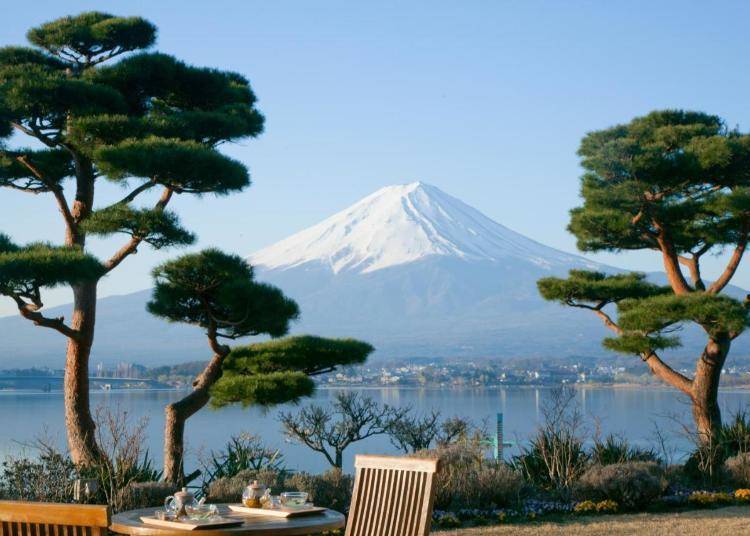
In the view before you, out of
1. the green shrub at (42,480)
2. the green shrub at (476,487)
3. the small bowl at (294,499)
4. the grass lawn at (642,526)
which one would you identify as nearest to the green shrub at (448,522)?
the grass lawn at (642,526)

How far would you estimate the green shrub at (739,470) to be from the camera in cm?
915

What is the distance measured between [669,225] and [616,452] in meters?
2.93

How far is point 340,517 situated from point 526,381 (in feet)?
70.9

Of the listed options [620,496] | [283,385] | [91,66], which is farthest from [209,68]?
[620,496]

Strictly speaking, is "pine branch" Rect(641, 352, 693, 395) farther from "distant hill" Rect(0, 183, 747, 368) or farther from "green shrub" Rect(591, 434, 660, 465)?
"distant hill" Rect(0, 183, 747, 368)

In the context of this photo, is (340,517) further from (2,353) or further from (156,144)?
(2,353)

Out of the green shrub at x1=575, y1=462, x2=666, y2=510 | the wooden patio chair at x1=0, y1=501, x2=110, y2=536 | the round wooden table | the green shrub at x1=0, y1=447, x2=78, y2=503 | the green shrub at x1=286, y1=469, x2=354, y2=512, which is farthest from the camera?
the green shrub at x1=575, y1=462, x2=666, y2=510

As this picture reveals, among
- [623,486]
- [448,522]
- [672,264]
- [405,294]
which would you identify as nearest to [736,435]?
[672,264]

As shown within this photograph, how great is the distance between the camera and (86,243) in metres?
8.78

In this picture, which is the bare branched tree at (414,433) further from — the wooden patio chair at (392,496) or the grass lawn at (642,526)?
the wooden patio chair at (392,496)

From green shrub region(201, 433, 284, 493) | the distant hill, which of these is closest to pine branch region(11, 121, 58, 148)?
green shrub region(201, 433, 284, 493)

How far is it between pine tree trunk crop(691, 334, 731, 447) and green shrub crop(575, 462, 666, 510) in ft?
9.48

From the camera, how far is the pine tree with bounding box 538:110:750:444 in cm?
1050

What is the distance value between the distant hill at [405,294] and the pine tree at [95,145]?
3579 cm
